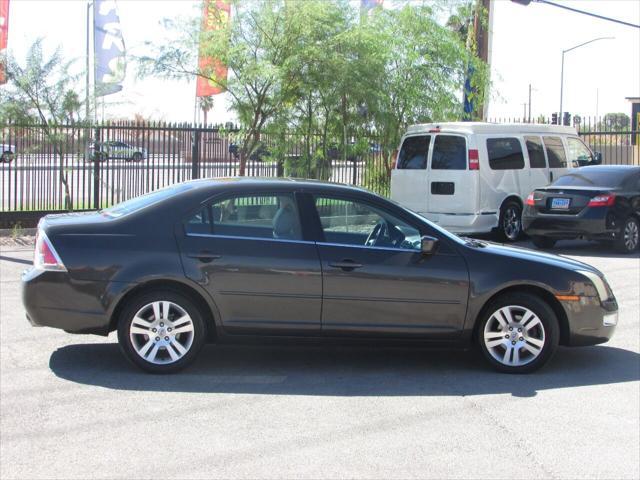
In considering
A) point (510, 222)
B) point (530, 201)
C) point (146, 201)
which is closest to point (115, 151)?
point (510, 222)

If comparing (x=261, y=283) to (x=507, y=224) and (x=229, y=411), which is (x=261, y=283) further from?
(x=507, y=224)

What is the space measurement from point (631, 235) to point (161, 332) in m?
10.5

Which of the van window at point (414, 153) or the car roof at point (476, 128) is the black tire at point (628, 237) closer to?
the car roof at point (476, 128)

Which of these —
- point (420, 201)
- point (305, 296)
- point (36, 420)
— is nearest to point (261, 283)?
point (305, 296)

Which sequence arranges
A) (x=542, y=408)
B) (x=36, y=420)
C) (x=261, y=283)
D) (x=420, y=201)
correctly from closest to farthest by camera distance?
(x=36, y=420)
(x=542, y=408)
(x=261, y=283)
(x=420, y=201)

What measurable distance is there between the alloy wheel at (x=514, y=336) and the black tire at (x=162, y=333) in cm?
227

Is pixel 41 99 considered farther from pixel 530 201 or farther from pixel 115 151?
pixel 530 201

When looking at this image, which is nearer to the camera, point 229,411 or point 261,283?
point 229,411

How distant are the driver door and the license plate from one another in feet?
27.2

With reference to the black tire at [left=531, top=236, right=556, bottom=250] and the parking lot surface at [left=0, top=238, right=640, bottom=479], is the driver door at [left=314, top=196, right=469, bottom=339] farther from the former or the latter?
the black tire at [left=531, top=236, right=556, bottom=250]

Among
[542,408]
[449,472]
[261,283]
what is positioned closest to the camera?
[449,472]

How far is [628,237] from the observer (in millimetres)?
14773

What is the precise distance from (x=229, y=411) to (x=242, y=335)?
35.1 inches

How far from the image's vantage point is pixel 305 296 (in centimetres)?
667
